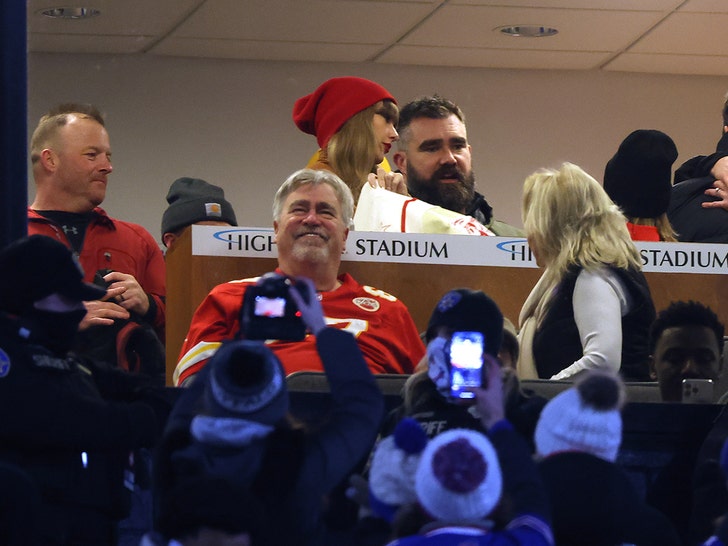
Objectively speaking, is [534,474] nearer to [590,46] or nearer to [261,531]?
[261,531]

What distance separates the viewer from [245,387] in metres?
3.52

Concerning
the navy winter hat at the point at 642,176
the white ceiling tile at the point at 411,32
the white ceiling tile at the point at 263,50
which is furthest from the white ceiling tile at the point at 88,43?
the navy winter hat at the point at 642,176

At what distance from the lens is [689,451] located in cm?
449

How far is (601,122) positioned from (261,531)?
862cm

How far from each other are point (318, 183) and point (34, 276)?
197 cm

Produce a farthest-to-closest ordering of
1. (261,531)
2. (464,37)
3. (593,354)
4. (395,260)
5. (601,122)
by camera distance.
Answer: (601,122), (464,37), (395,260), (593,354), (261,531)

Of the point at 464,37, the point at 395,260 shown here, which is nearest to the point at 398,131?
the point at 395,260

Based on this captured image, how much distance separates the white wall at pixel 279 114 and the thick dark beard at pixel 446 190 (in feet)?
15.1

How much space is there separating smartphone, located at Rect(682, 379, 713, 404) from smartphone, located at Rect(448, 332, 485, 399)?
1.15 metres

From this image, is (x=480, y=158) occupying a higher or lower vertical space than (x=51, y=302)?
higher

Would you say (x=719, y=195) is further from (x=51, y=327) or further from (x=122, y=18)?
(x=122, y=18)

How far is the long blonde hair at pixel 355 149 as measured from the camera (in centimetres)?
618

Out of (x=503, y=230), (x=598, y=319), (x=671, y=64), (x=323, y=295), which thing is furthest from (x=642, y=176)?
(x=671, y=64)

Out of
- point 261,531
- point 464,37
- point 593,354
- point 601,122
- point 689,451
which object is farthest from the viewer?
point 601,122
